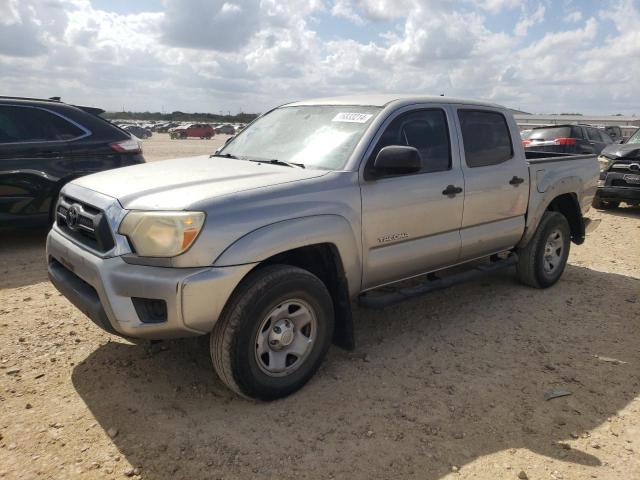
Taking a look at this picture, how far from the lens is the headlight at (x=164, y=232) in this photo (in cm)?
280

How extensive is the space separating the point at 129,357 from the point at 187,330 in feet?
3.85

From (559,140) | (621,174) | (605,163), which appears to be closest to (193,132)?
(559,140)

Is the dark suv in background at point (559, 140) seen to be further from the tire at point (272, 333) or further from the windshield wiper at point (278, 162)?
the tire at point (272, 333)


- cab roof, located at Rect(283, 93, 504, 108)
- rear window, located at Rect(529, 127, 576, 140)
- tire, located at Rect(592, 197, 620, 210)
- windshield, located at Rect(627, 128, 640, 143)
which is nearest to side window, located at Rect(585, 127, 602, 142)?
rear window, located at Rect(529, 127, 576, 140)

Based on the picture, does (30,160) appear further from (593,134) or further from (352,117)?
(593,134)

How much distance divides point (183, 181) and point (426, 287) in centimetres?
202

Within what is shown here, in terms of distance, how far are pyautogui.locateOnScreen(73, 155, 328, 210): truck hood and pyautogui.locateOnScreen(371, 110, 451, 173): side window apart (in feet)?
2.41

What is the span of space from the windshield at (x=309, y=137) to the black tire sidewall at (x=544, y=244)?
247cm

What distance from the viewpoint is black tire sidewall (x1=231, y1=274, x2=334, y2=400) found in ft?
9.78

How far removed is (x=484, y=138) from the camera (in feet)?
15.2

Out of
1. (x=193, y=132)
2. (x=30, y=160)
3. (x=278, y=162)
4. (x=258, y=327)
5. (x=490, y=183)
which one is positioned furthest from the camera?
(x=193, y=132)

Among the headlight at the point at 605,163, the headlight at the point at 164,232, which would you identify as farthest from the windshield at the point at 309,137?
the headlight at the point at 605,163

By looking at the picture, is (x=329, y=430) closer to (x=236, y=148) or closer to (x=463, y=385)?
(x=463, y=385)

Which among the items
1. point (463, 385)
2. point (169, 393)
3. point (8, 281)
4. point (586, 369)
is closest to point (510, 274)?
point (586, 369)
